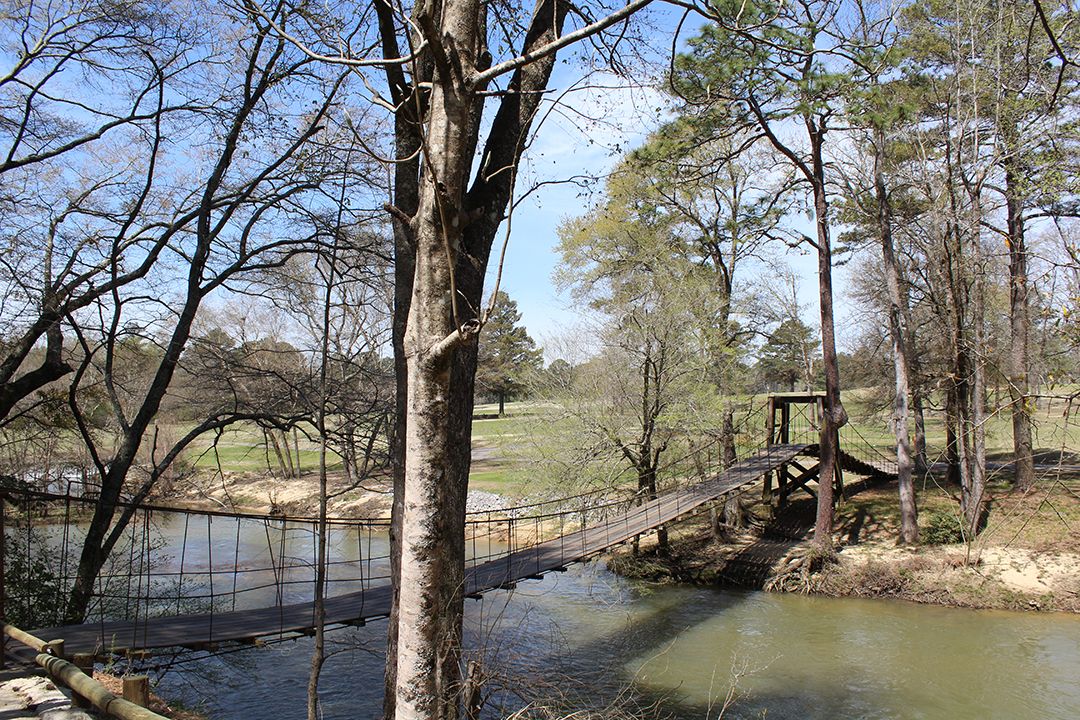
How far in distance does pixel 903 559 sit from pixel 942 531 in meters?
0.90

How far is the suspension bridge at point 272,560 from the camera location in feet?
18.3

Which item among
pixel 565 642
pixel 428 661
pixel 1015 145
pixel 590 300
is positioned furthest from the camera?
pixel 590 300

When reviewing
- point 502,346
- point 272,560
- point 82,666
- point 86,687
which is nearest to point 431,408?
point 86,687

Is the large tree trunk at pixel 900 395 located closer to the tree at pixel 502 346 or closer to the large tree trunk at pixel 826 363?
the large tree trunk at pixel 826 363

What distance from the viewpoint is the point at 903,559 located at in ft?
36.5

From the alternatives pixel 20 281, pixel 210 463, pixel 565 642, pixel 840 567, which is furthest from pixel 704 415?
pixel 210 463

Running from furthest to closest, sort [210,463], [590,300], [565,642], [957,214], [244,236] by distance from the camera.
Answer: [210,463], [590,300], [957,214], [565,642], [244,236]

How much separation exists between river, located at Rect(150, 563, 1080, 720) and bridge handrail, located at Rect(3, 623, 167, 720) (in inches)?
104

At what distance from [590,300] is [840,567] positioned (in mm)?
6170

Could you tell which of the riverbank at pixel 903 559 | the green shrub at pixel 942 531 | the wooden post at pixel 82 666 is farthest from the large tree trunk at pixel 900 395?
the wooden post at pixel 82 666

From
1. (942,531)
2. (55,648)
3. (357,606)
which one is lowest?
(942,531)

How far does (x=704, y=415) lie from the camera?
1146 cm

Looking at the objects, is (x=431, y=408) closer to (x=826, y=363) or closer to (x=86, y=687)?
(x=86, y=687)

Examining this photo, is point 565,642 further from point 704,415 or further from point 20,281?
point 20,281
